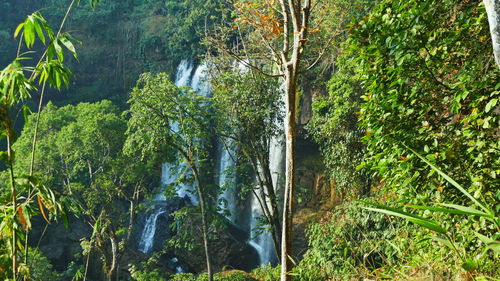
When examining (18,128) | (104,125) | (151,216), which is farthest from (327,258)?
(18,128)

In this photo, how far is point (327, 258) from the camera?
8.85 metres

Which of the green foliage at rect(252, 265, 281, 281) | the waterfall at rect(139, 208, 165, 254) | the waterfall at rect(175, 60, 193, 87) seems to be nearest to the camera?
the green foliage at rect(252, 265, 281, 281)

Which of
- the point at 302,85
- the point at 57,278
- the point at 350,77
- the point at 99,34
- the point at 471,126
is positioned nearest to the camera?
the point at 471,126

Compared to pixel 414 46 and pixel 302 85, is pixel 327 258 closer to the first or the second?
pixel 414 46

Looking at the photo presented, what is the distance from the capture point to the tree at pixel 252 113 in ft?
39.4

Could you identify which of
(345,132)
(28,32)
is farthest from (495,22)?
(345,132)

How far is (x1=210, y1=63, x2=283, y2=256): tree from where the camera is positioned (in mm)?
12023

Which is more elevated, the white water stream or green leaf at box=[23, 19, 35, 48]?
green leaf at box=[23, 19, 35, 48]

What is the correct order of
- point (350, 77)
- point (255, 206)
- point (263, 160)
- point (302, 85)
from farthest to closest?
point (255, 206)
point (302, 85)
point (263, 160)
point (350, 77)

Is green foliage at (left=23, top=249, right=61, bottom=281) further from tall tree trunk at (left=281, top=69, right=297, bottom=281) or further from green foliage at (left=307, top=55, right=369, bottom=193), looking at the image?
tall tree trunk at (left=281, top=69, right=297, bottom=281)

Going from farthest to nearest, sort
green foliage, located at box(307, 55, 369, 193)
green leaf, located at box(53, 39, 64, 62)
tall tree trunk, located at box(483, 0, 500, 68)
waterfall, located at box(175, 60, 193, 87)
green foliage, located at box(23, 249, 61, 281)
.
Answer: waterfall, located at box(175, 60, 193, 87)
green foliage, located at box(23, 249, 61, 281)
green foliage, located at box(307, 55, 369, 193)
green leaf, located at box(53, 39, 64, 62)
tall tree trunk, located at box(483, 0, 500, 68)

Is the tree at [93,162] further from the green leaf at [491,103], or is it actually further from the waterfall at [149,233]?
the green leaf at [491,103]

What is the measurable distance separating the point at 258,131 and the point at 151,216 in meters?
9.86

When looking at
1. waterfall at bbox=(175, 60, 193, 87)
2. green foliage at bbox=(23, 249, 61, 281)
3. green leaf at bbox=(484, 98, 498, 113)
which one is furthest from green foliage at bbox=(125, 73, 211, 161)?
waterfall at bbox=(175, 60, 193, 87)
